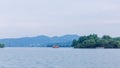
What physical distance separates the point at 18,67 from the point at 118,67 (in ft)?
55.7

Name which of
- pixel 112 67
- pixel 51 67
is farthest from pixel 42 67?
pixel 112 67

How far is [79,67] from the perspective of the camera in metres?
67.6

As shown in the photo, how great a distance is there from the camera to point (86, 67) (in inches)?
2640

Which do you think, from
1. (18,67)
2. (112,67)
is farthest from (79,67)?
(18,67)

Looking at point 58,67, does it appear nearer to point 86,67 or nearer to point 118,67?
point 86,67

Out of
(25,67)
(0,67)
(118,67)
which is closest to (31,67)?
(25,67)

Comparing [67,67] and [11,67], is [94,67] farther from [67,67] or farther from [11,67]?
[11,67]

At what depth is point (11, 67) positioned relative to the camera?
65.8 metres

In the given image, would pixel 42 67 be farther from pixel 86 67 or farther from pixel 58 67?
pixel 86 67

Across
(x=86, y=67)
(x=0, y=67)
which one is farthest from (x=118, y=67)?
(x=0, y=67)

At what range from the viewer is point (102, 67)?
219 ft

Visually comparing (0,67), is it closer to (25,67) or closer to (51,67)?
(25,67)

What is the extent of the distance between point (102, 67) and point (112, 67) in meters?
1.70

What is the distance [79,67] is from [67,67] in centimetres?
209
